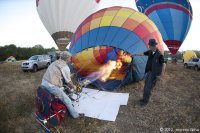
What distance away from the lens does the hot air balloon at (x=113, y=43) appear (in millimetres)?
5672

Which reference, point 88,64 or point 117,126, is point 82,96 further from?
point 117,126

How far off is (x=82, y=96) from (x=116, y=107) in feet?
4.05

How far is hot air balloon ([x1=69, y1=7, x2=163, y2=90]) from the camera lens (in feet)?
18.6

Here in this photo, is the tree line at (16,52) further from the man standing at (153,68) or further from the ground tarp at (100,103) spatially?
the man standing at (153,68)

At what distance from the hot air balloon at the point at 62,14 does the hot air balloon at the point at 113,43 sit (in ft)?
21.6

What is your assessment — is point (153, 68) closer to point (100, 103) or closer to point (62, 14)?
point (100, 103)

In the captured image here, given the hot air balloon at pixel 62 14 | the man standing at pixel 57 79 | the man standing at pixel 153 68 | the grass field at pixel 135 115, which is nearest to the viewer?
the grass field at pixel 135 115

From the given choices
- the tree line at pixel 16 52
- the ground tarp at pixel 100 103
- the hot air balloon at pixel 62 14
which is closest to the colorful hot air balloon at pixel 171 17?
the hot air balloon at pixel 62 14

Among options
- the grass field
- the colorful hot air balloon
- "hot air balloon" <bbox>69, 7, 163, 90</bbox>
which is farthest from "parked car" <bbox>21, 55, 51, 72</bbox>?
the colorful hot air balloon

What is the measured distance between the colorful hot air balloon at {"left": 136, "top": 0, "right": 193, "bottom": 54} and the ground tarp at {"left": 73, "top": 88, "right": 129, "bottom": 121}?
977 centimetres

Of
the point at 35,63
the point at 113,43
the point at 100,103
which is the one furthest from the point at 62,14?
the point at 100,103

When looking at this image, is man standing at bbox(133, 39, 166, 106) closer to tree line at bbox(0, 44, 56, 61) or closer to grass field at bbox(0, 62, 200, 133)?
grass field at bbox(0, 62, 200, 133)

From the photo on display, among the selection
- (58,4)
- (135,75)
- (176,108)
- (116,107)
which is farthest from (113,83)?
(58,4)

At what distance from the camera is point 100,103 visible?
523 cm
